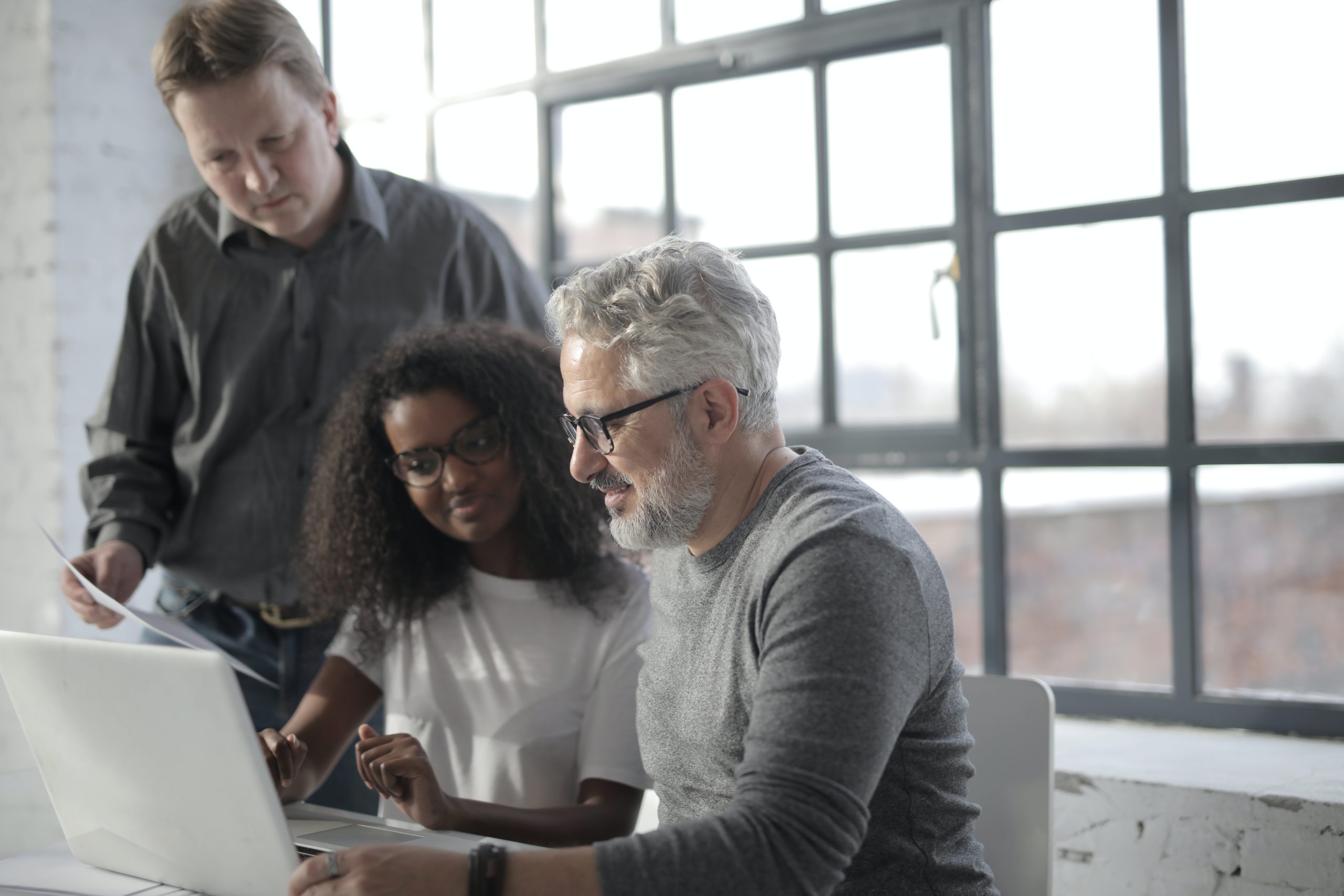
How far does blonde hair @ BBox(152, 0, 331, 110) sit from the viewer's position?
1731 mm

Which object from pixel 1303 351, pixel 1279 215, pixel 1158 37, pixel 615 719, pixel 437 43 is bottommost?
pixel 615 719

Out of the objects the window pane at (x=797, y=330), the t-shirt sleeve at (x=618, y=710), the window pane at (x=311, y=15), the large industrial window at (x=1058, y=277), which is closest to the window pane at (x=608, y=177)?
the large industrial window at (x=1058, y=277)

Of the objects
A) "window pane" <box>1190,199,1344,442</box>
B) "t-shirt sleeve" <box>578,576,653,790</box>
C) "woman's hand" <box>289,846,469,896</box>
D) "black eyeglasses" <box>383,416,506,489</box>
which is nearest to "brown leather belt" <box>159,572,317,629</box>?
"black eyeglasses" <box>383,416,506,489</box>

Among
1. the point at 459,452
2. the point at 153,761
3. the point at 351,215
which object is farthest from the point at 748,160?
the point at 153,761

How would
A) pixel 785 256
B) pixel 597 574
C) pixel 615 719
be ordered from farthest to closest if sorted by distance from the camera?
pixel 785 256
pixel 597 574
pixel 615 719

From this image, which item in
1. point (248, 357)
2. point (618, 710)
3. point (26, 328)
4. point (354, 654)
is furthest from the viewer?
point (26, 328)

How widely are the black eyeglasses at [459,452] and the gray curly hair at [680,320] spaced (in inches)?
14.7

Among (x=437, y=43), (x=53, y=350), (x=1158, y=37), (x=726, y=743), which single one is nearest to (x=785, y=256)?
(x=1158, y=37)

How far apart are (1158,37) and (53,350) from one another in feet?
8.84

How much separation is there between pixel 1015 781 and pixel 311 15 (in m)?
2.98

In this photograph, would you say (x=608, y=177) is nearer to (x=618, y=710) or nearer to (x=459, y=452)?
(x=459, y=452)

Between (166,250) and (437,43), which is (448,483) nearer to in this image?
(166,250)

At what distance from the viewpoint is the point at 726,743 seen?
1.18 metres

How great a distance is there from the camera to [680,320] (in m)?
1.23
